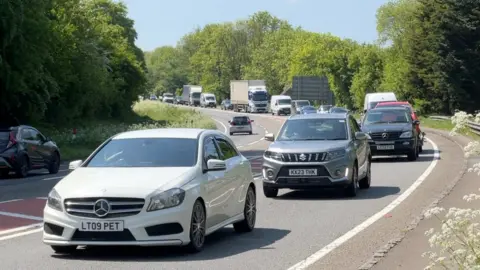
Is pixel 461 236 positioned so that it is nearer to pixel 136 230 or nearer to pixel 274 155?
pixel 136 230

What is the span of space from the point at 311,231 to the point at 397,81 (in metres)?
85.7

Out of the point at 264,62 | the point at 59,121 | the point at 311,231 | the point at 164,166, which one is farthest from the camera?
the point at 264,62

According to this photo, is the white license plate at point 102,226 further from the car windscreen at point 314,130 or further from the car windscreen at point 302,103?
the car windscreen at point 302,103

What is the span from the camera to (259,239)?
40.0ft

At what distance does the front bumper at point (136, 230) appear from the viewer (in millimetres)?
10062

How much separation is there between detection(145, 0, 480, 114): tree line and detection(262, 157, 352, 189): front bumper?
54.8 meters

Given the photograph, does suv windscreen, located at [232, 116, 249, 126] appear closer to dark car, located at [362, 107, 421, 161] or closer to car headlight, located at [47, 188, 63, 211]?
dark car, located at [362, 107, 421, 161]

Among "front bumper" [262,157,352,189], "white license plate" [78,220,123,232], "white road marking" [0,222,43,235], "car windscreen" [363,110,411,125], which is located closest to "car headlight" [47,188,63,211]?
"white license plate" [78,220,123,232]

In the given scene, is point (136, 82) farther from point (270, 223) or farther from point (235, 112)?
point (270, 223)

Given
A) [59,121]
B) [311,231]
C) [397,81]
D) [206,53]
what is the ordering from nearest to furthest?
[311,231], [59,121], [397,81], [206,53]

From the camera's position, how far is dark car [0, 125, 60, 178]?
2623cm

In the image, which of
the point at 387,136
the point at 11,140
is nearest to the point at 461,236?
the point at 11,140

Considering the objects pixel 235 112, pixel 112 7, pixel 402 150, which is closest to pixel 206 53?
pixel 235 112

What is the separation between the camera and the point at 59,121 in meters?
56.7
